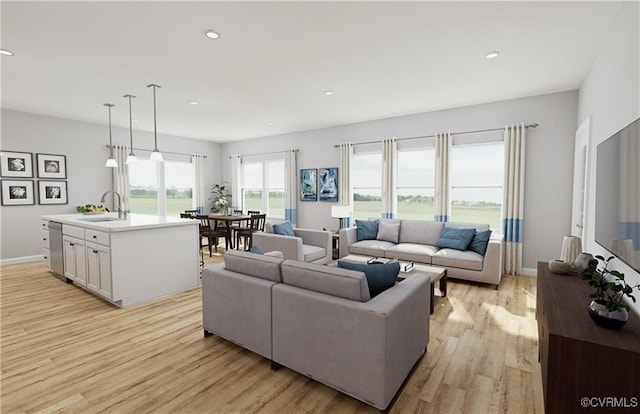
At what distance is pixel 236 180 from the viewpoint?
8812 mm

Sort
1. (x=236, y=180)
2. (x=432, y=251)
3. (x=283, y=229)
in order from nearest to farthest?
(x=432, y=251), (x=283, y=229), (x=236, y=180)

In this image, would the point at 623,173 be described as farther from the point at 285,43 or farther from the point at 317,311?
the point at 285,43

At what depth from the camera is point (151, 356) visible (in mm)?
2561

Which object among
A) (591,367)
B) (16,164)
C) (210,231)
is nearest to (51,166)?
(16,164)

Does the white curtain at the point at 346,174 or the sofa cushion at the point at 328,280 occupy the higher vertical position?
the white curtain at the point at 346,174

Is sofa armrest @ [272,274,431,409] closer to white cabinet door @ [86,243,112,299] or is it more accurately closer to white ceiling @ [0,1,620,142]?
white ceiling @ [0,1,620,142]

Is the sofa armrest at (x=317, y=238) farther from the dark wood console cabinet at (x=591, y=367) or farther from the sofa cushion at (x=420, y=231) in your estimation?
the dark wood console cabinet at (x=591, y=367)

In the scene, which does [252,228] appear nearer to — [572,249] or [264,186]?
[264,186]

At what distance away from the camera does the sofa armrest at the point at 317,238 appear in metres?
5.21

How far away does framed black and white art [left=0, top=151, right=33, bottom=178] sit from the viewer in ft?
18.0

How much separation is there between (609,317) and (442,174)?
4099 mm

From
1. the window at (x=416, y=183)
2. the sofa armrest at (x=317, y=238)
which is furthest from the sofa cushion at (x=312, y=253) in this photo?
the window at (x=416, y=183)

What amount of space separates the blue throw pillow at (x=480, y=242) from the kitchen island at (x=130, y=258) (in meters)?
4.07

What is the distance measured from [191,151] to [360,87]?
5.79 meters
